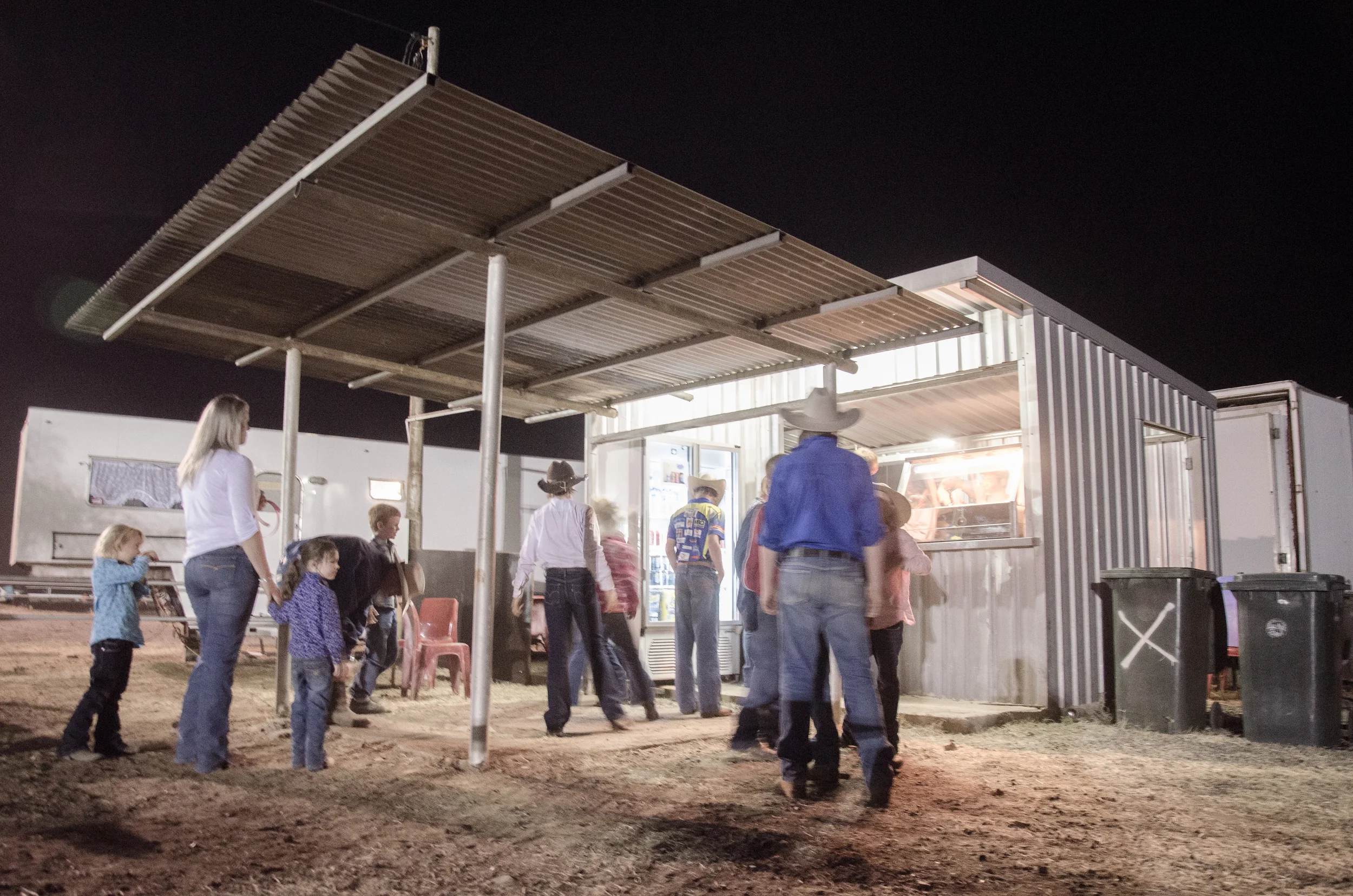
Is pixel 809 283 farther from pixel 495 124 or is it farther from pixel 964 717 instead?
pixel 964 717

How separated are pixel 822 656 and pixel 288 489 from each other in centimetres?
486

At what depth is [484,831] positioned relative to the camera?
12.7ft

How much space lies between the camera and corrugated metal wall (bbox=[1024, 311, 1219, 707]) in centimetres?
811

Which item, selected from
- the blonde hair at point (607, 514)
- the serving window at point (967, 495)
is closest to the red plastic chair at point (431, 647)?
the blonde hair at point (607, 514)

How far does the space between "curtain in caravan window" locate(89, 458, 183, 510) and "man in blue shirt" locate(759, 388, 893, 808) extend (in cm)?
1532

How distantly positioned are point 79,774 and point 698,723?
4081 mm

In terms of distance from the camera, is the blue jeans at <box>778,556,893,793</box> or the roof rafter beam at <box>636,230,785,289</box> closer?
the blue jeans at <box>778,556,893,793</box>

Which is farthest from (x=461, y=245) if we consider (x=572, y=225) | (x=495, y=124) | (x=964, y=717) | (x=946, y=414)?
(x=946, y=414)

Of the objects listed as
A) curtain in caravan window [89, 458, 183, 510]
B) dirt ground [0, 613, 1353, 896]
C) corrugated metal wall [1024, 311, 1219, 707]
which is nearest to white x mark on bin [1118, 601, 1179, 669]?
corrugated metal wall [1024, 311, 1219, 707]

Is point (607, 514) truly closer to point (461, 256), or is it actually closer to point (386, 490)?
point (461, 256)

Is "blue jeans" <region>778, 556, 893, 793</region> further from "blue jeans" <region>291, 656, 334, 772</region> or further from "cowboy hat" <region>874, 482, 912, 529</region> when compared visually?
"blue jeans" <region>291, 656, 334, 772</region>

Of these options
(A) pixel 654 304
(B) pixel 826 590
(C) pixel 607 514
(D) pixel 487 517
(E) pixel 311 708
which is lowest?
(E) pixel 311 708

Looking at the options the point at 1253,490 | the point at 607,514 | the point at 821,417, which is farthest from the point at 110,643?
the point at 1253,490

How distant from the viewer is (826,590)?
432 cm
